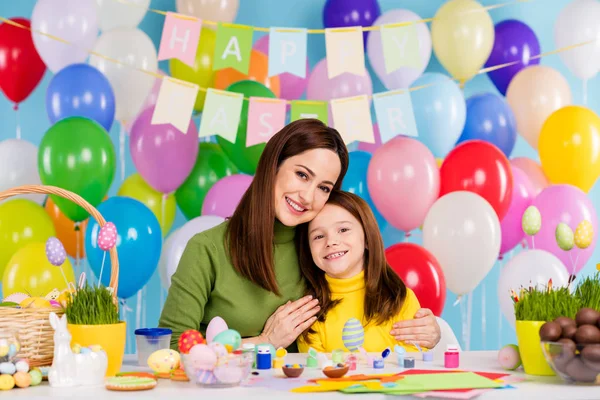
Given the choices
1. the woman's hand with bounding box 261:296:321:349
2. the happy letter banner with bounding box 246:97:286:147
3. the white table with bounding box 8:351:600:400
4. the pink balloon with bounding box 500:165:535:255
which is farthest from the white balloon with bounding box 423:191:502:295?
the white table with bounding box 8:351:600:400

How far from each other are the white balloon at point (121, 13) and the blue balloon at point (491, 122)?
5.56ft

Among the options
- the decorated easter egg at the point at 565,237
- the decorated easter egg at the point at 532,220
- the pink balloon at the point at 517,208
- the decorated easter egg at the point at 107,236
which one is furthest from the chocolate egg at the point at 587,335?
the pink balloon at the point at 517,208

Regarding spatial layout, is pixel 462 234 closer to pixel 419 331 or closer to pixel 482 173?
pixel 482 173

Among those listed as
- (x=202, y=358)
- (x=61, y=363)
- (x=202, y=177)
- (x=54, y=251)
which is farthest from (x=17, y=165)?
(x=202, y=358)

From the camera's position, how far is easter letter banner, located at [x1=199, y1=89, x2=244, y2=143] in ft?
11.3

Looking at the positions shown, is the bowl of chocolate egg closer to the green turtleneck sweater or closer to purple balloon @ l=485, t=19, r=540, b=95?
the green turtleneck sweater

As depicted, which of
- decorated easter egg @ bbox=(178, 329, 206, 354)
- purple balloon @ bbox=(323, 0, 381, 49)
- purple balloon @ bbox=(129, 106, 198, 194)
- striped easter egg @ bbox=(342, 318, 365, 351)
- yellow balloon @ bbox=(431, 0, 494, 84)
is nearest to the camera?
decorated easter egg @ bbox=(178, 329, 206, 354)

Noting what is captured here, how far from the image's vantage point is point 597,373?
4.52 ft

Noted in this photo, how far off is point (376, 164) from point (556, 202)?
85 cm

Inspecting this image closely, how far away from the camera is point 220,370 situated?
138cm

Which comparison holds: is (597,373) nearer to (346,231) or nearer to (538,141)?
(346,231)

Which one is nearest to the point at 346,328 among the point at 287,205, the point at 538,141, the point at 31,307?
the point at 287,205

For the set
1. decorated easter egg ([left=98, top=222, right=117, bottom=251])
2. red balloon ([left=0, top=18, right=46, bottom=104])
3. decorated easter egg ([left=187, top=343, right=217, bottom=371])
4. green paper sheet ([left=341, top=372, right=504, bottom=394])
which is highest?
red balloon ([left=0, top=18, right=46, bottom=104])

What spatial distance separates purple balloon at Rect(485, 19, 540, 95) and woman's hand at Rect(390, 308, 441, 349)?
2498 millimetres
